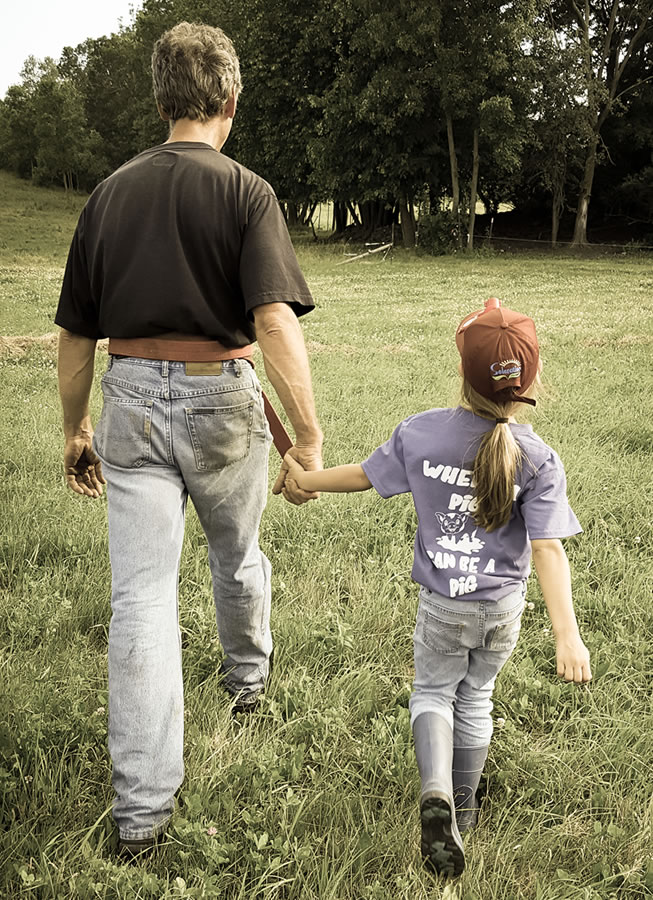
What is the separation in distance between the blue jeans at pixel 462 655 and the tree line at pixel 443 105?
27755 mm

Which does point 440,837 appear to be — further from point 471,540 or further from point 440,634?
point 471,540

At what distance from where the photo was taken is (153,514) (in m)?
2.40

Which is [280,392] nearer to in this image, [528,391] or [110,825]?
[528,391]

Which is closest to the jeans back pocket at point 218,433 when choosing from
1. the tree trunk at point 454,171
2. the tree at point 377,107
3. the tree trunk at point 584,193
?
the tree at point 377,107

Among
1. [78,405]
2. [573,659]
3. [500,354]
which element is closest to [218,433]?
[78,405]

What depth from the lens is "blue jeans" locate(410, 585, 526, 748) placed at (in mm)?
2291

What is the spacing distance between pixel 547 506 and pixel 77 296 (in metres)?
1.65

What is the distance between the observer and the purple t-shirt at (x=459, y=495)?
218 cm

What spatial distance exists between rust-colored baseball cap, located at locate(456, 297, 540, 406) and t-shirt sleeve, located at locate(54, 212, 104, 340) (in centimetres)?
127

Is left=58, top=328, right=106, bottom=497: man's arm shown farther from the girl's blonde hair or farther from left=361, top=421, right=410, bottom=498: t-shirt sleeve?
the girl's blonde hair

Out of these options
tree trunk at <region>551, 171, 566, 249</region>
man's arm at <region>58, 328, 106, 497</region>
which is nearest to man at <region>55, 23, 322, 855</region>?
man's arm at <region>58, 328, 106, 497</region>

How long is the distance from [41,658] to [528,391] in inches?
91.0

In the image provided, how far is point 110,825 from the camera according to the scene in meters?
2.40

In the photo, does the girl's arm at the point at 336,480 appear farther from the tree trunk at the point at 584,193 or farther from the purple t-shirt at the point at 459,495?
the tree trunk at the point at 584,193
